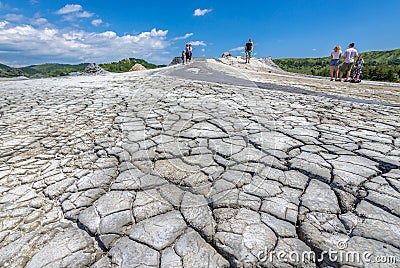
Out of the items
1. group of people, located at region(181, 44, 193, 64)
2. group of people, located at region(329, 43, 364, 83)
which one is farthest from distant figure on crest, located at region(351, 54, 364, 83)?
group of people, located at region(181, 44, 193, 64)

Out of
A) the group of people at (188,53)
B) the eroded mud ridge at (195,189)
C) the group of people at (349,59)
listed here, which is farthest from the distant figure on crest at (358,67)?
the group of people at (188,53)

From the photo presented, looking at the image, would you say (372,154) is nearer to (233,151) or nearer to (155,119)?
(233,151)

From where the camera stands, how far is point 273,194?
6.53ft

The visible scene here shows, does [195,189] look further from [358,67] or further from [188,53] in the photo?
[188,53]

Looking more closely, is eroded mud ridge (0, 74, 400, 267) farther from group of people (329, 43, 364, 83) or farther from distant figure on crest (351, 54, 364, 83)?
distant figure on crest (351, 54, 364, 83)

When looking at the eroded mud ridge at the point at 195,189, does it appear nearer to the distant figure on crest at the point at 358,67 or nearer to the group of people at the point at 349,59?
the group of people at the point at 349,59

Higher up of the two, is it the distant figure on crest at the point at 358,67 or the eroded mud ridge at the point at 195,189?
the distant figure on crest at the point at 358,67

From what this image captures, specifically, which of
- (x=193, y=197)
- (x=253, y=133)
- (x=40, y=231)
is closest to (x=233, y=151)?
(x=253, y=133)

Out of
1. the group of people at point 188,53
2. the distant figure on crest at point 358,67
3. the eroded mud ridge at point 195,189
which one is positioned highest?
the group of people at point 188,53

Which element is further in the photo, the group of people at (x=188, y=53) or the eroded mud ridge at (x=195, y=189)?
the group of people at (x=188, y=53)

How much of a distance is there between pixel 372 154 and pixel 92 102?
5.18 metres

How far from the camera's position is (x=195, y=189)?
2.11 metres

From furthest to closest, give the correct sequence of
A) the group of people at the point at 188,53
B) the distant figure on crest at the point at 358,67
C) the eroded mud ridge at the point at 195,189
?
the group of people at the point at 188,53 → the distant figure on crest at the point at 358,67 → the eroded mud ridge at the point at 195,189

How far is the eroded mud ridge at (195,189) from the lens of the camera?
1.52m
